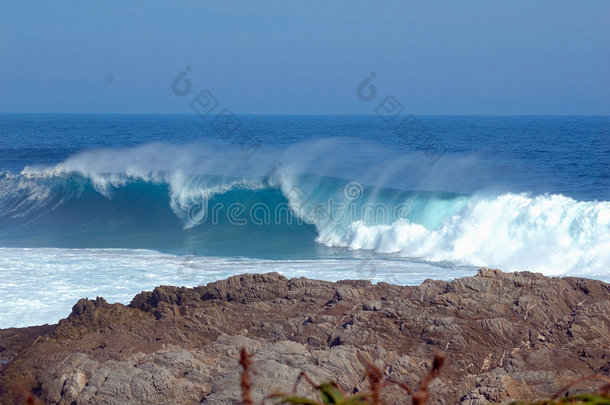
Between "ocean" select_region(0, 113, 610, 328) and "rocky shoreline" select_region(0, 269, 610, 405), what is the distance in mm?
2842

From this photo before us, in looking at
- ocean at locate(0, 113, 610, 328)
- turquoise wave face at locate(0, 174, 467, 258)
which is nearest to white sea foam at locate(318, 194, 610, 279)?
ocean at locate(0, 113, 610, 328)

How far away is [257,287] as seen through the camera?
8.29m

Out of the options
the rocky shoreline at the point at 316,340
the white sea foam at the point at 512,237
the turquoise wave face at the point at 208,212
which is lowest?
the rocky shoreline at the point at 316,340

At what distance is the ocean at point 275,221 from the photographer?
12922mm

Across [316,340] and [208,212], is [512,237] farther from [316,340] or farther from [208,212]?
[316,340]

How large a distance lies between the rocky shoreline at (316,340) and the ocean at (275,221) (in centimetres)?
284

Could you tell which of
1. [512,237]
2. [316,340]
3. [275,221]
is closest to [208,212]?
[275,221]

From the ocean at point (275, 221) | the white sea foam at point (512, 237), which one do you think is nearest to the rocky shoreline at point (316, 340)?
the ocean at point (275, 221)

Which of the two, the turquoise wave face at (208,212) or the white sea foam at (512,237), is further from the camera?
the turquoise wave face at (208,212)

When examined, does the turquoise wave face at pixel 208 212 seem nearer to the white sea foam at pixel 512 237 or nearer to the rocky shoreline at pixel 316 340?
the white sea foam at pixel 512 237

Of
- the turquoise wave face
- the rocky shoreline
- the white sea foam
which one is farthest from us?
the turquoise wave face

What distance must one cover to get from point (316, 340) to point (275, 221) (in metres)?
12.8

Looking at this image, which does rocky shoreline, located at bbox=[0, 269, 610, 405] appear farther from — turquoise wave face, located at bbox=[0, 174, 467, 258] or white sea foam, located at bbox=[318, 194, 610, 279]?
turquoise wave face, located at bbox=[0, 174, 467, 258]

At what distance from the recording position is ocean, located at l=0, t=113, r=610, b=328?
42.4 feet
